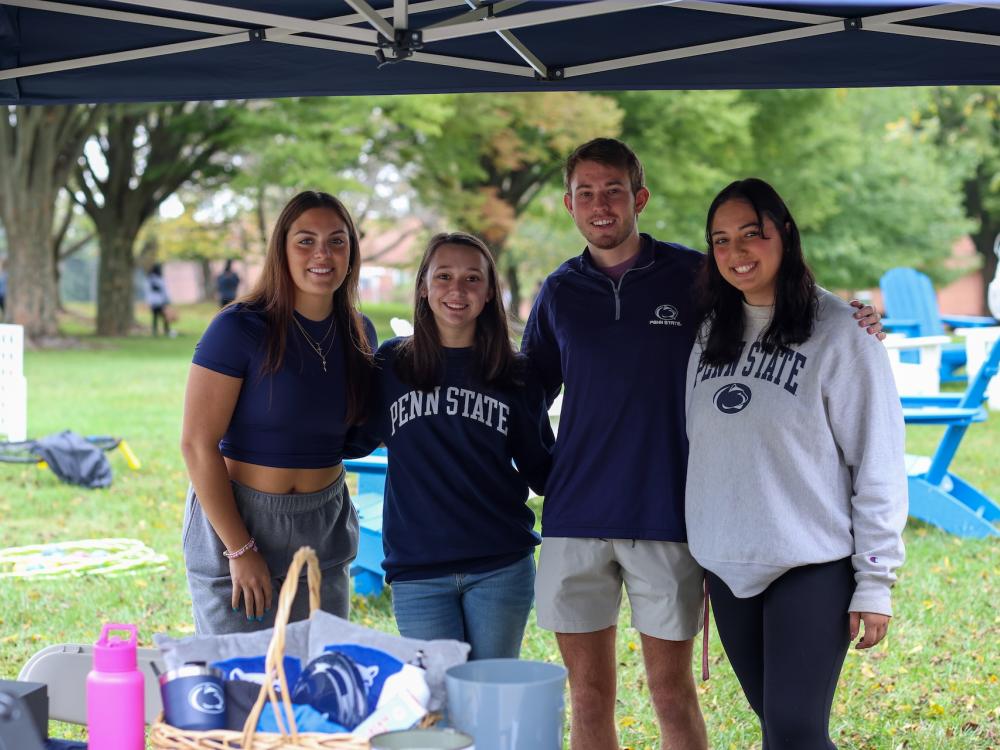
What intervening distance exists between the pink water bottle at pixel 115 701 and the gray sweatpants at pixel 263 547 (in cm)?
110

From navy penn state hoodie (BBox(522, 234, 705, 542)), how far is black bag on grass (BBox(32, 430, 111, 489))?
25.5ft

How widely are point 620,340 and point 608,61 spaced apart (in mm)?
1230

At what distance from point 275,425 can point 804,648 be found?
1442 mm

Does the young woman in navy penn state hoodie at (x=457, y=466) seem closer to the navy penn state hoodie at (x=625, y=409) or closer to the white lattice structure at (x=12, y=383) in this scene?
the navy penn state hoodie at (x=625, y=409)

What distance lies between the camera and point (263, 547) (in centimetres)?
312

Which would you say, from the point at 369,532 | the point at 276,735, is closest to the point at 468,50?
the point at 276,735

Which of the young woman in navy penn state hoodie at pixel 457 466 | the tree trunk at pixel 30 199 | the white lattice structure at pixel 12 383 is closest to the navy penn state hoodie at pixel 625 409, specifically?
the young woman in navy penn state hoodie at pixel 457 466

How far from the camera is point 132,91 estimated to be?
4.11 m

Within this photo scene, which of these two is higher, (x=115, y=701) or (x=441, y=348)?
(x=441, y=348)

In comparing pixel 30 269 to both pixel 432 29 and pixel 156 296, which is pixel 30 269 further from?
pixel 432 29

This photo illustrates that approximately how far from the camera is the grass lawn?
4852 millimetres

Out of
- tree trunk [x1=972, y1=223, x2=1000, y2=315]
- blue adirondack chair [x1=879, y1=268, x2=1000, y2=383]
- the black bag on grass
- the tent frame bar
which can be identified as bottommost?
the black bag on grass

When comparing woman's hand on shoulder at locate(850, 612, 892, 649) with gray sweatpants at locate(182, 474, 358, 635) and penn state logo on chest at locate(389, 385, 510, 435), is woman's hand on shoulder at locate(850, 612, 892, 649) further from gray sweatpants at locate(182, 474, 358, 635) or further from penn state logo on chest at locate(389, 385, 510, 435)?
gray sweatpants at locate(182, 474, 358, 635)

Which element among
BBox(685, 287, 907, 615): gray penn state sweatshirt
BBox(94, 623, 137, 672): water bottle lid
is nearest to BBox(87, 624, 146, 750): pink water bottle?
BBox(94, 623, 137, 672): water bottle lid
